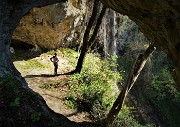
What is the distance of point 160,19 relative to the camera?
8766 millimetres

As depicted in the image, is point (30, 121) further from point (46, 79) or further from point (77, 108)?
point (46, 79)

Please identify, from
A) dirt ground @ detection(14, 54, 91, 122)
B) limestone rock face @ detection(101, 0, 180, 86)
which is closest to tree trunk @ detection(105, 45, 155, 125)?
dirt ground @ detection(14, 54, 91, 122)

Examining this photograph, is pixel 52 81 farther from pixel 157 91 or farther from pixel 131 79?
pixel 157 91

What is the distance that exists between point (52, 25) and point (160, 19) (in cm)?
1449

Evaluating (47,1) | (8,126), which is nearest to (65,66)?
(47,1)

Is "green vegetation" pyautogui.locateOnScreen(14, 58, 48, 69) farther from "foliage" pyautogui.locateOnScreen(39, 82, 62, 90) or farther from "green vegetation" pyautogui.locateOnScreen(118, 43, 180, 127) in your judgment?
"green vegetation" pyautogui.locateOnScreen(118, 43, 180, 127)

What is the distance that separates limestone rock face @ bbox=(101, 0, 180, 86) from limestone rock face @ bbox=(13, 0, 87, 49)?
10.8 m

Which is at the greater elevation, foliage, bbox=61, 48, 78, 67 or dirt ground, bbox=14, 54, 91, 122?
foliage, bbox=61, 48, 78, 67

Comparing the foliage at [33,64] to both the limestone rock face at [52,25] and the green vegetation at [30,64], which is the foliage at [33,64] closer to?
the green vegetation at [30,64]

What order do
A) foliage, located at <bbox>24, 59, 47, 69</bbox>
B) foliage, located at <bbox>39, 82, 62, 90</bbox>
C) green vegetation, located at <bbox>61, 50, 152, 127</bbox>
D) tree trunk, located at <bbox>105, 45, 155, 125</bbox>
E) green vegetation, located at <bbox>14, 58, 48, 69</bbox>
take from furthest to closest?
foliage, located at <bbox>24, 59, 47, 69</bbox>
green vegetation, located at <bbox>14, 58, 48, 69</bbox>
foliage, located at <bbox>39, 82, 62, 90</bbox>
green vegetation, located at <bbox>61, 50, 152, 127</bbox>
tree trunk, located at <bbox>105, 45, 155, 125</bbox>

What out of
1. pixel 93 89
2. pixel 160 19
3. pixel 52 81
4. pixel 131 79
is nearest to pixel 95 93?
pixel 93 89

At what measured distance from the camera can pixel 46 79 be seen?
1838 centimetres

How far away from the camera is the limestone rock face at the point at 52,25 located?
21.7 meters

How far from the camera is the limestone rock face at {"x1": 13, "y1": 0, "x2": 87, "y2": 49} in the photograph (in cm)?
2166
